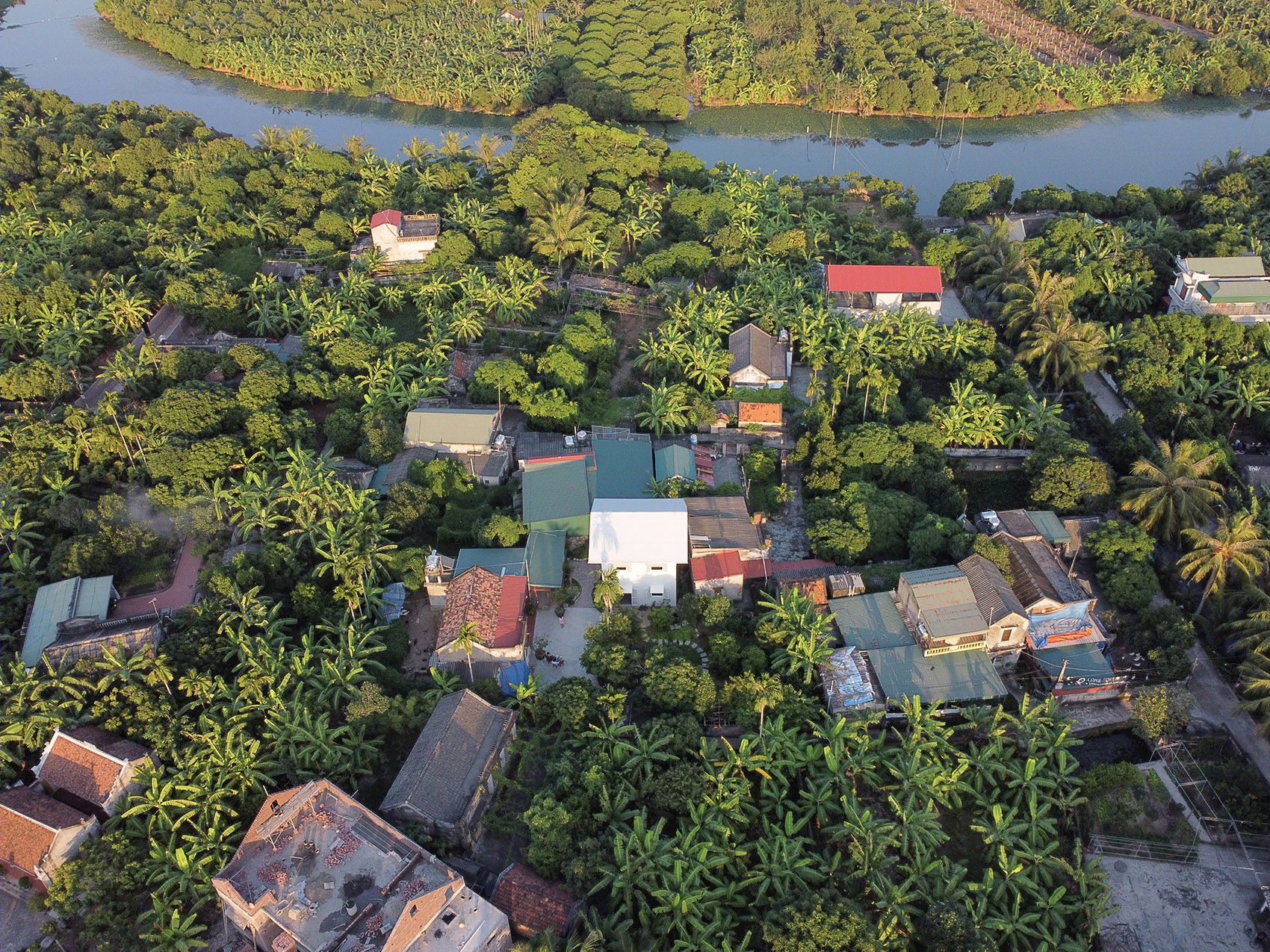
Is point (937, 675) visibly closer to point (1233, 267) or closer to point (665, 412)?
point (665, 412)

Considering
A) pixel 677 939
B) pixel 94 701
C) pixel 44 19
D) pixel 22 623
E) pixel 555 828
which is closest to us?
pixel 677 939

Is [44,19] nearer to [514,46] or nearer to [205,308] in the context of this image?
[514,46]

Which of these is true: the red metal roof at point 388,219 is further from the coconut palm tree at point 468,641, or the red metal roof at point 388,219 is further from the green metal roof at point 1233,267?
the green metal roof at point 1233,267

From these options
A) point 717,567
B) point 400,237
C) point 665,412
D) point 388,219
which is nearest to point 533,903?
point 717,567

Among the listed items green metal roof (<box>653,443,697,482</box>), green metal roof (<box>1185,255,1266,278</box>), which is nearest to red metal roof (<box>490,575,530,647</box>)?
green metal roof (<box>653,443,697,482</box>)

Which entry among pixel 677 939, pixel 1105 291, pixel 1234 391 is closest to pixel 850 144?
pixel 1105 291

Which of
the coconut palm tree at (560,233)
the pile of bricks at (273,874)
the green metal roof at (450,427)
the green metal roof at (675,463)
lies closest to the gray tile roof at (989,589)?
the green metal roof at (675,463)
